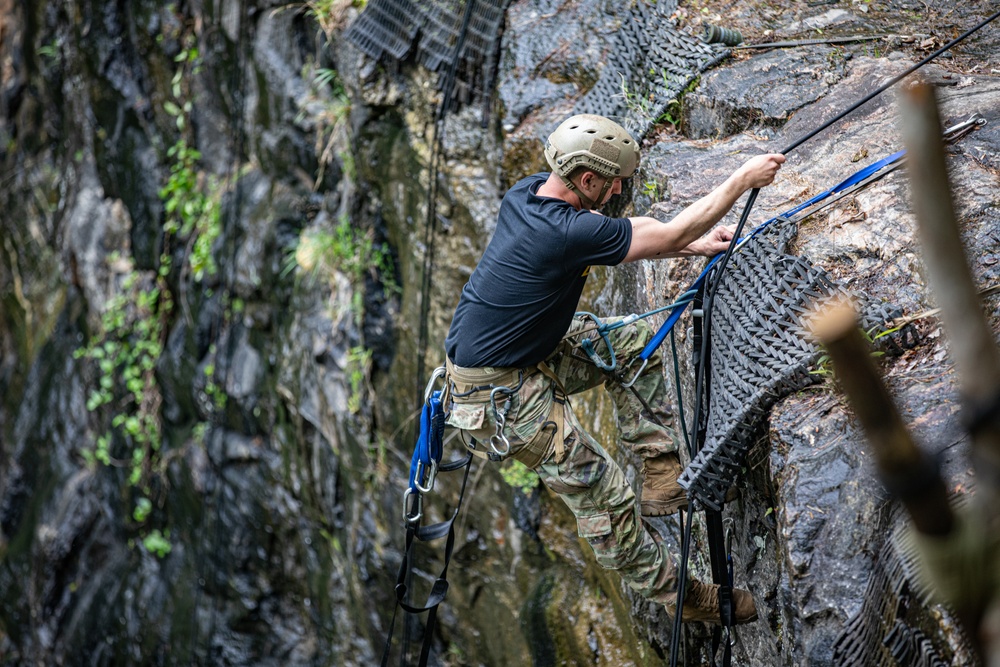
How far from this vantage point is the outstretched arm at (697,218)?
3072mm

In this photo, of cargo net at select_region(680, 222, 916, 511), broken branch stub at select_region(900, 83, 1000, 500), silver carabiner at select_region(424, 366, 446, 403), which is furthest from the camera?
silver carabiner at select_region(424, 366, 446, 403)

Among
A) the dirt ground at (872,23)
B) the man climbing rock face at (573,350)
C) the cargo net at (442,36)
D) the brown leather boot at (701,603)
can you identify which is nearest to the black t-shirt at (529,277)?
the man climbing rock face at (573,350)

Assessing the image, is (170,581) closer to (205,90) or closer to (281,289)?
(281,289)

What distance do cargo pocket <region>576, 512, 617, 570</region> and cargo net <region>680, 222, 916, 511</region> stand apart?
59cm

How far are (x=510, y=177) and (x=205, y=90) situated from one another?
539cm

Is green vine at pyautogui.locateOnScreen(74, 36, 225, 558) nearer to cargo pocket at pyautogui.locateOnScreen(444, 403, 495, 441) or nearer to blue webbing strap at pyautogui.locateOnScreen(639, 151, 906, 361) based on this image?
cargo pocket at pyautogui.locateOnScreen(444, 403, 495, 441)

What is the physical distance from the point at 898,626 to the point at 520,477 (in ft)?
11.7

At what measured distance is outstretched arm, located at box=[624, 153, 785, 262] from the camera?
3.07 m

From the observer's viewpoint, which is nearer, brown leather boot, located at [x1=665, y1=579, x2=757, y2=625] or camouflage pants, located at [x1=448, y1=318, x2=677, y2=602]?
brown leather boot, located at [x1=665, y1=579, x2=757, y2=625]

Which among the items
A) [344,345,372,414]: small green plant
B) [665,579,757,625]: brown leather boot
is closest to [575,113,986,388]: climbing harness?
[665,579,757,625]: brown leather boot

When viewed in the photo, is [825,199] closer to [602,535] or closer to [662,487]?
[662,487]

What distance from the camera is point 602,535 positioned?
3.59 meters

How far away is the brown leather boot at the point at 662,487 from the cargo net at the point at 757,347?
2.19 feet

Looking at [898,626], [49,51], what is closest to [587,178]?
[898,626]
